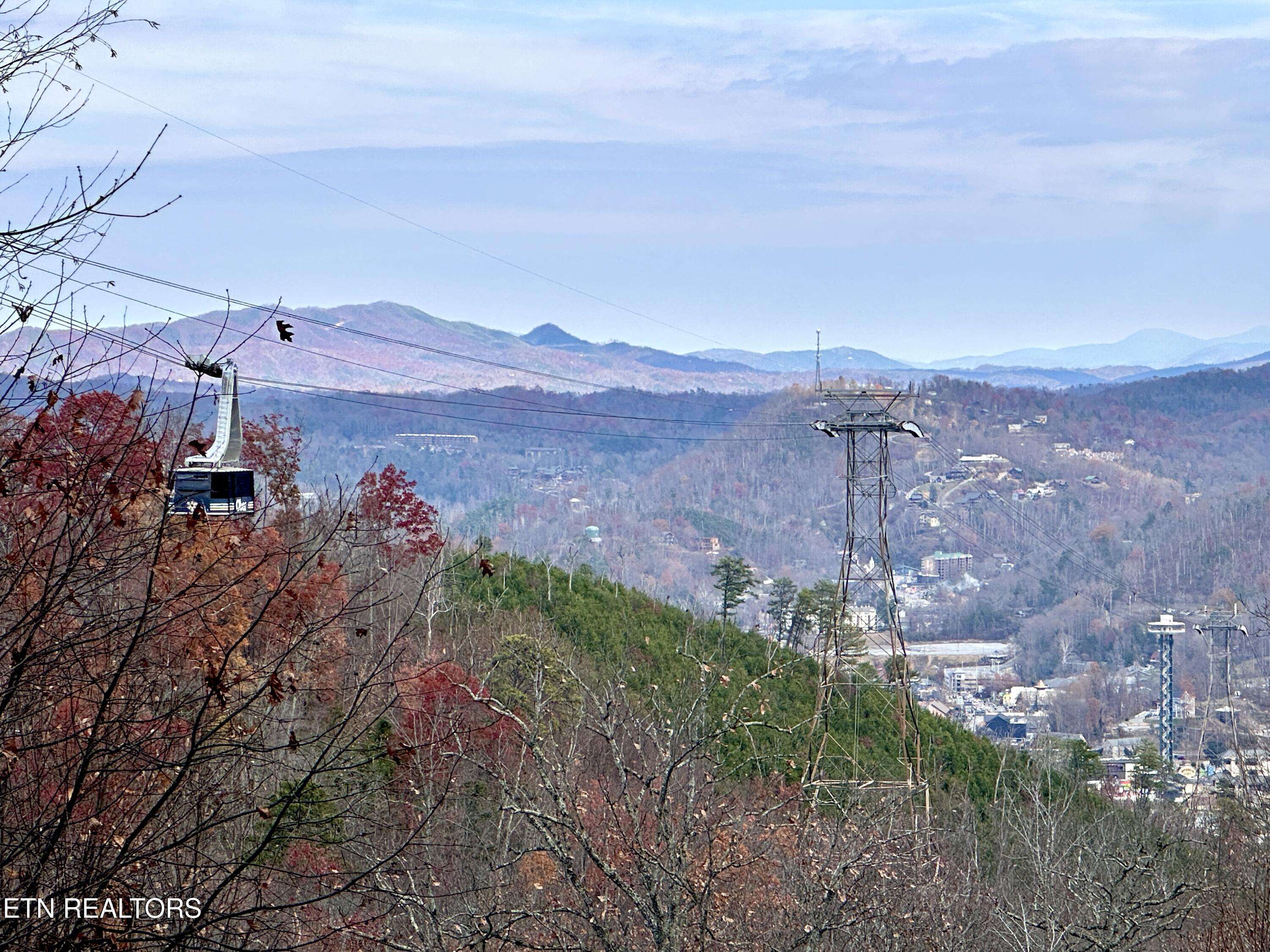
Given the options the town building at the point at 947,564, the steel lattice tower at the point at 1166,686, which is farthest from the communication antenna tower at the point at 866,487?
the town building at the point at 947,564

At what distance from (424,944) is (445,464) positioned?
158m

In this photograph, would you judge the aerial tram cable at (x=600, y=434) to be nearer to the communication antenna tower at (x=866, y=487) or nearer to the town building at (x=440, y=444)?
the town building at (x=440, y=444)

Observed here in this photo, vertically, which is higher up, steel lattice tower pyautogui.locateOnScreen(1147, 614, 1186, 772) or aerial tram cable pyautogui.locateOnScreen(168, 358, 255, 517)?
aerial tram cable pyautogui.locateOnScreen(168, 358, 255, 517)

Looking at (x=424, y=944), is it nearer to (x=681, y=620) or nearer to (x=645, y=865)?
(x=645, y=865)

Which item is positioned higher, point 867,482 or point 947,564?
point 867,482

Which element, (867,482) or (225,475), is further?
(867,482)

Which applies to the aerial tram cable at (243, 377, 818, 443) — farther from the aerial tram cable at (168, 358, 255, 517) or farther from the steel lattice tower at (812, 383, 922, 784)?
the aerial tram cable at (168, 358, 255, 517)

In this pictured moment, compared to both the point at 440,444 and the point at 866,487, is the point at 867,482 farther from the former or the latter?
the point at 440,444

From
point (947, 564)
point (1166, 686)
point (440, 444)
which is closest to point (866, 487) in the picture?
point (1166, 686)

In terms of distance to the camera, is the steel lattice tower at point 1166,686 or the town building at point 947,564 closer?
the steel lattice tower at point 1166,686

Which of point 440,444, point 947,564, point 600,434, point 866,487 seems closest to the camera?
point 866,487

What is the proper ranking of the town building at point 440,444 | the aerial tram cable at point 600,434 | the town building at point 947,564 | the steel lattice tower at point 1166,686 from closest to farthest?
the steel lattice tower at point 1166,686 → the town building at point 947,564 → the aerial tram cable at point 600,434 → the town building at point 440,444

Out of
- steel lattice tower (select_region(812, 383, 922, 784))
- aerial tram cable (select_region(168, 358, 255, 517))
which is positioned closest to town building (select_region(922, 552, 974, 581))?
steel lattice tower (select_region(812, 383, 922, 784))

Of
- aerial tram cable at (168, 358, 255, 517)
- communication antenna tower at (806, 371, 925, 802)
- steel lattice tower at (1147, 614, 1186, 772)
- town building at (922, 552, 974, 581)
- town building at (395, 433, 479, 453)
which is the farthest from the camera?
town building at (395, 433, 479, 453)
